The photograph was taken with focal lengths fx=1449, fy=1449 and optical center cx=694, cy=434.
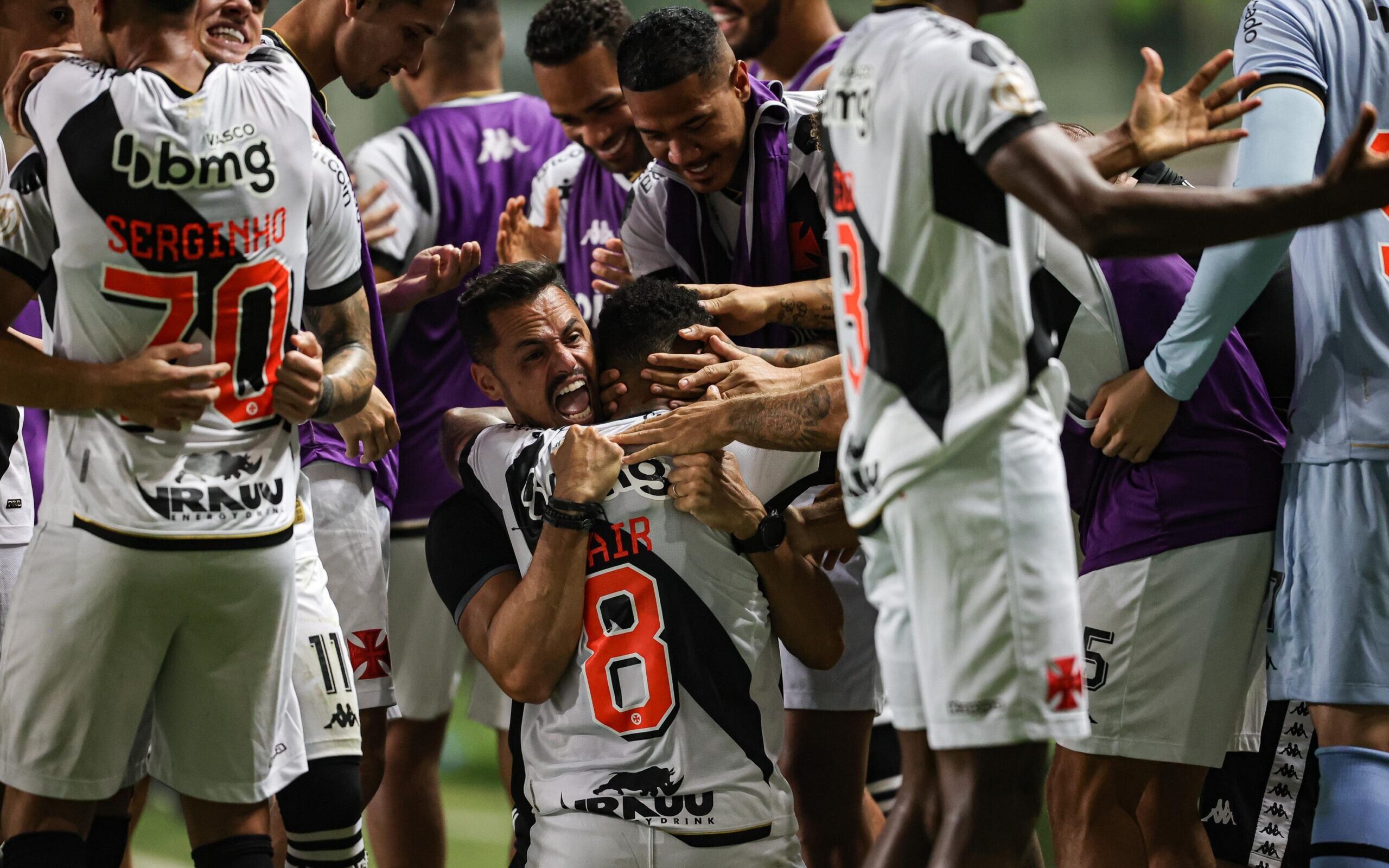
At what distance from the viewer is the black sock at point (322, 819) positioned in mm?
3174

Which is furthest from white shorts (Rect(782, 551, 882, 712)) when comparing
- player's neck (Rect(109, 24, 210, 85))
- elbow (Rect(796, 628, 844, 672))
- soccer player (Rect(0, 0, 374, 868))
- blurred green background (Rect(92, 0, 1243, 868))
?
blurred green background (Rect(92, 0, 1243, 868))

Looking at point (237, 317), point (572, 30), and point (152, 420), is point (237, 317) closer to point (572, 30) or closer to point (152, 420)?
point (152, 420)

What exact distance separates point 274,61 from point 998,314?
1.54 meters

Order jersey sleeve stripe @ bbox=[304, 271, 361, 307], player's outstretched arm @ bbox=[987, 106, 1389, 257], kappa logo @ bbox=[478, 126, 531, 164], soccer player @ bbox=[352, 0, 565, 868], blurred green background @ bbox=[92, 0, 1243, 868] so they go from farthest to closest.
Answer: blurred green background @ bbox=[92, 0, 1243, 868] < kappa logo @ bbox=[478, 126, 531, 164] < soccer player @ bbox=[352, 0, 565, 868] < jersey sleeve stripe @ bbox=[304, 271, 361, 307] < player's outstretched arm @ bbox=[987, 106, 1389, 257]

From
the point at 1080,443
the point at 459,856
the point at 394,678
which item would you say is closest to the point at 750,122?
the point at 1080,443

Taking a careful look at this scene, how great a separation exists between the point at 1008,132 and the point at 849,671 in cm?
197

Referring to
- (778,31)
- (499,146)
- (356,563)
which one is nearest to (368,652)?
(356,563)

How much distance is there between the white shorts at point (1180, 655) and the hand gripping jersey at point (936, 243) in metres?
1.09

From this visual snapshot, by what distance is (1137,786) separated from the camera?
3.24 m

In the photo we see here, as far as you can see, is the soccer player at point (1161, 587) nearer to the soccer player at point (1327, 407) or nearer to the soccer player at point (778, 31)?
the soccer player at point (1327, 407)

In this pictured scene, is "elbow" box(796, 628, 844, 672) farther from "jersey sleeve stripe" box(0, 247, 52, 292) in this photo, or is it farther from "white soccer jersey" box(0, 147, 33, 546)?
"white soccer jersey" box(0, 147, 33, 546)

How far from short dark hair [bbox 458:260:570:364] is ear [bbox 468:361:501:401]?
0.07ft

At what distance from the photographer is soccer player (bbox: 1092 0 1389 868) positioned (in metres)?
2.97

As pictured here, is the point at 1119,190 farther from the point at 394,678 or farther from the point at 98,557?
the point at 394,678
